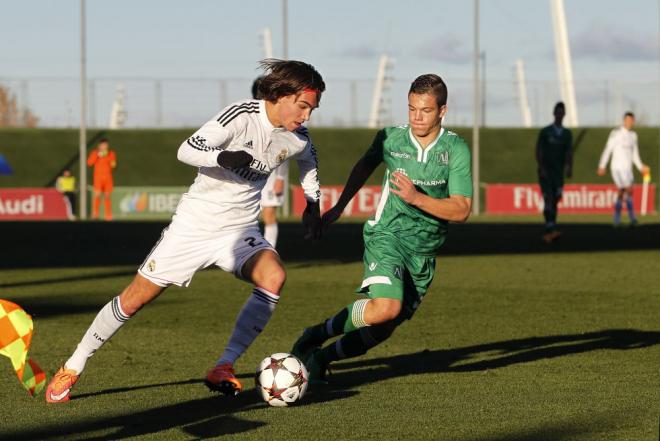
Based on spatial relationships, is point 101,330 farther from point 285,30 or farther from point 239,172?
point 285,30

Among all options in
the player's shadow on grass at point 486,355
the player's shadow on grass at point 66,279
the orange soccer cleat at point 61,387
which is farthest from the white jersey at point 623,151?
the orange soccer cleat at point 61,387

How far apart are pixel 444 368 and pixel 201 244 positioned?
7.16ft

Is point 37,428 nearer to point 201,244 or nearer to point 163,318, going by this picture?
point 201,244

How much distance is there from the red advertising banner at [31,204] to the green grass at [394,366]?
2473cm

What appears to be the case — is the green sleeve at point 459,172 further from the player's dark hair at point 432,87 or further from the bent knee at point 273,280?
the bent knee at point 273,280

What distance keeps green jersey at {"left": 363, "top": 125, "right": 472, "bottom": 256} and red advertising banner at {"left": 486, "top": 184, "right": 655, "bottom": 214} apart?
3359 centimetres

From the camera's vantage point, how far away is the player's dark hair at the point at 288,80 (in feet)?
24.0

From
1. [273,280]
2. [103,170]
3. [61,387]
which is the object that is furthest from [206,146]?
[103,170]

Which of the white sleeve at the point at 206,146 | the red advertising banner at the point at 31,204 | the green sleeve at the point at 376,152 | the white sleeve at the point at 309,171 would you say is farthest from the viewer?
the red advertising banner at the point at 31,204

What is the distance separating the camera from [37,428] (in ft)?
21.3

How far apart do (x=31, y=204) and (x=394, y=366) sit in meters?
33.1

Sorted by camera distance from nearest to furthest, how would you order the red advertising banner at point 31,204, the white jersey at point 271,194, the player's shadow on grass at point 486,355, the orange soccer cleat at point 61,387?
the orange soccer cleat at point 61,387
the player's shadow on grass at point 486,355
the white jersey at point 271,194
the red advertising banner at point 31,204

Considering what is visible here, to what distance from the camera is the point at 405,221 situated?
7.98 metres

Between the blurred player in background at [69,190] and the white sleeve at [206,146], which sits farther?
the blurred player in background at [69,190]
